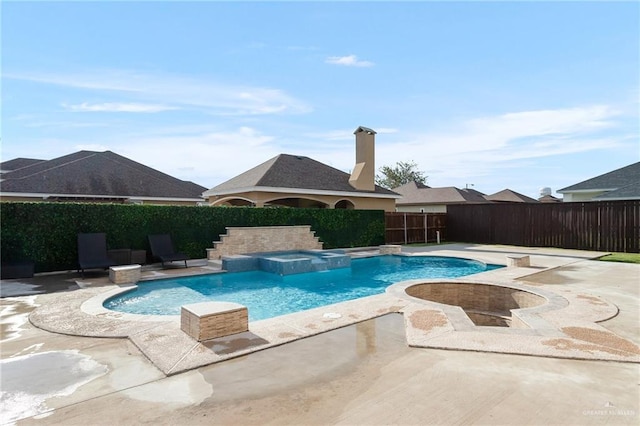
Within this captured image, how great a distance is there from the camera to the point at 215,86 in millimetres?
15039

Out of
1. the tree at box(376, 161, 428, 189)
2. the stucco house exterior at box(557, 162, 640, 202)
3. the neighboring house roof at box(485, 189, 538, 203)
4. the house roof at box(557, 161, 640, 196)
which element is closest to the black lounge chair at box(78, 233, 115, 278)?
the stucco house exterior at box(557, 162, 640, 202)

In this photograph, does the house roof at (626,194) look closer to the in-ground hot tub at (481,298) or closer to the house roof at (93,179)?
the in-ground hot tub at (481,298)

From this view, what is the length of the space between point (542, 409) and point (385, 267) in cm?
1183

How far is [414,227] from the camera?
22.9 metres

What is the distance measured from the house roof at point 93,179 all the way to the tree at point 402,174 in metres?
40.8

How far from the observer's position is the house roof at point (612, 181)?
2184 centimetres

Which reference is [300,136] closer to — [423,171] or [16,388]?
[16,388]

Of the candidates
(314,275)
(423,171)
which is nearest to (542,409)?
(314,275)

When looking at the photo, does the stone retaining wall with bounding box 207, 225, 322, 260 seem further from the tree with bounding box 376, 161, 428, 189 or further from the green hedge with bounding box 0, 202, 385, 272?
the tree with bounding box 376, 161, 428, 189

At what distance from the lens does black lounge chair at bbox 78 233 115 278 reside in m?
11.1

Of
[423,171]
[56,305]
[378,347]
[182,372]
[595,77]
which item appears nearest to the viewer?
[182,372]

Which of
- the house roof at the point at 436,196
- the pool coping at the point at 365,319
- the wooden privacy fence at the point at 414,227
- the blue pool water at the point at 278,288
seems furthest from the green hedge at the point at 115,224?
the house roof at the point at 436,196

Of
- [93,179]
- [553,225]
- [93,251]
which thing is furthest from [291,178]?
[553,225]

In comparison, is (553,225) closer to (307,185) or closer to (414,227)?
(414,227)
